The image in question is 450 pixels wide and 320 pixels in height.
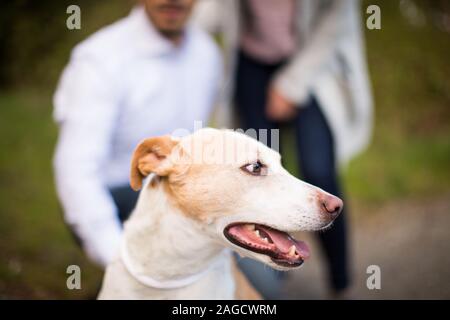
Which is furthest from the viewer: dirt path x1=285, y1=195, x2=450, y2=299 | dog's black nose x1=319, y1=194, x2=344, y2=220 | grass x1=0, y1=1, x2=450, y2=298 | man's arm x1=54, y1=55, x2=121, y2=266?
grass x1=0, y1=1, x2=450, y2=298

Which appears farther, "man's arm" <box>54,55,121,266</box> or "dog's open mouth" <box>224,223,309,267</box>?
"man's arm" <box>54,55,121,266</box>

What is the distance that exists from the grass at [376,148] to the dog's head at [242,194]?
5.23 feet

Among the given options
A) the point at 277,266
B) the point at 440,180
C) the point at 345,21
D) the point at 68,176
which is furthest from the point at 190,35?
the point at 440,180

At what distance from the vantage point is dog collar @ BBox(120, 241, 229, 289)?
1903 mm

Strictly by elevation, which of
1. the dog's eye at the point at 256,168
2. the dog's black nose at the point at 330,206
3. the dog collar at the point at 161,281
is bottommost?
the dog collar at the point at 161,281

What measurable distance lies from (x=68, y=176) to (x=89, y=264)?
1.23 metres

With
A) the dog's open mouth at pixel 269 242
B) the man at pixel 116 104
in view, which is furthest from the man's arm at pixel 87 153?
the dog's open mouth at pixel 269 242

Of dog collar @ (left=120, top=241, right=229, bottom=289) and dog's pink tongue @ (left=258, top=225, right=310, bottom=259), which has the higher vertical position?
dog's pink tongue @ (left=258, top=225, right=310, bottom=259)

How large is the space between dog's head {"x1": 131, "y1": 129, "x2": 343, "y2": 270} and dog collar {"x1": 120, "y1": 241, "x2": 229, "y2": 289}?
7.9 inches

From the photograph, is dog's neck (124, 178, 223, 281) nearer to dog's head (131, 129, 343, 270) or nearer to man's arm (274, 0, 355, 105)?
dog's head (131, 129, 343, 270)

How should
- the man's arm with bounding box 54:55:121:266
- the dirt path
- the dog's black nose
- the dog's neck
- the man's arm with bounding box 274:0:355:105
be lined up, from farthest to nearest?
the dirt path
the man's arm with bounding box 274:0:355:105
the man's arm with bounding box 54:55:121:266
the dog's neck
the dog's black nose

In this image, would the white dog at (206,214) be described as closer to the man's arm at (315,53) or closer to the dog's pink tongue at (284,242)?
the dog's pink tongue at (284,242)

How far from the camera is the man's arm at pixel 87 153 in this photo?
235 cm

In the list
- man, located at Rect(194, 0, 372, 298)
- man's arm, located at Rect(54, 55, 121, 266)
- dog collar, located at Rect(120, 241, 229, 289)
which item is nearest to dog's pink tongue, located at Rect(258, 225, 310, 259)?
dog collar, located at Rect(120, 241, 229, 289)
